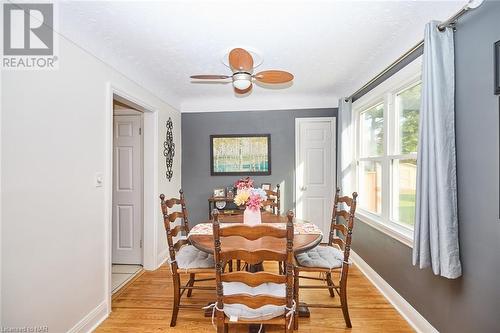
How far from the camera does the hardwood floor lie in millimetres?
2141

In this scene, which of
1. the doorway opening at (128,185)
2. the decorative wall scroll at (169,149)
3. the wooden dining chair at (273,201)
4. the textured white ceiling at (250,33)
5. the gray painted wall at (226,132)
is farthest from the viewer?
the gray painted wall at (226,132)

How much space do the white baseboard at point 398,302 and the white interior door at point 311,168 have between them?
1.11 m

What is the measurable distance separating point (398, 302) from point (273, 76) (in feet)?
7.70

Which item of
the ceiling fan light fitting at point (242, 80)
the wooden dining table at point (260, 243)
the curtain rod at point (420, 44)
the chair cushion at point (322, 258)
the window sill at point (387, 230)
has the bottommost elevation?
the chair cushion at point (322, 258)

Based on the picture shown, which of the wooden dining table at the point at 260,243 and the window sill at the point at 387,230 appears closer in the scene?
the wooden dining table at the point at 260,243

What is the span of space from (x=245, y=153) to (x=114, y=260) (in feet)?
8.01

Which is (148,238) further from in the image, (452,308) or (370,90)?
(370,90)

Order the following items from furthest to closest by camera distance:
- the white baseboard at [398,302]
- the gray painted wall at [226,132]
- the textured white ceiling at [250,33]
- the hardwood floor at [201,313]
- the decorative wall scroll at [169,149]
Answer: the gray painted wall at [226,132], the decorative wall scroll at [169,149], the hardwood floor at [201,313], the white baseboard at [398,302], the textured white ceiling at [250,33]

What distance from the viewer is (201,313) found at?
236 cm

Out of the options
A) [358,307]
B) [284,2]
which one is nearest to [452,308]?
[358,307]

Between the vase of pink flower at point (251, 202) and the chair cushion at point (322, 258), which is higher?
the vase of pink flower at point (251, 202)

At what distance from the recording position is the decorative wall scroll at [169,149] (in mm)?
3728

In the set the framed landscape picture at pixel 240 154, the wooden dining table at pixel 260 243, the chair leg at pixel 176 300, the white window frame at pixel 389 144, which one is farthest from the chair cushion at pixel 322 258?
the framed landscape picture at pixel 240 154

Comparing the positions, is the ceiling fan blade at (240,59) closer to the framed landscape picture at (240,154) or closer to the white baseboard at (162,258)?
the framed landscape picture at (240,154)
